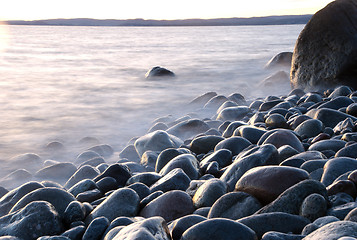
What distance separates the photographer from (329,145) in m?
3.17

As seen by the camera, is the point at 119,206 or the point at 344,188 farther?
the point at 119,206

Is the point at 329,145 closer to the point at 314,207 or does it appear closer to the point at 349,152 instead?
the point at 349,152

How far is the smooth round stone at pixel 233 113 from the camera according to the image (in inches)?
235

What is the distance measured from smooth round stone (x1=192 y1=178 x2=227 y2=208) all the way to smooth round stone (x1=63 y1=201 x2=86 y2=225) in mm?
718

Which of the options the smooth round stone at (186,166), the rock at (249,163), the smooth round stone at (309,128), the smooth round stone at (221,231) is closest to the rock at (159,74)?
the smooth round stone at (309,128)

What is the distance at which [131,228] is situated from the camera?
1.80 m

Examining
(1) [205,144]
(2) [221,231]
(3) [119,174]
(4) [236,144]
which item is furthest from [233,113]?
(2) [221,231]

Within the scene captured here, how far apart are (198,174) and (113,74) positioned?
12258 millimetres

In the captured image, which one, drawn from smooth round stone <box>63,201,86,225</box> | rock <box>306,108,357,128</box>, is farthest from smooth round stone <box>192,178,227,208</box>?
rock <box>306,108,357,128</box>

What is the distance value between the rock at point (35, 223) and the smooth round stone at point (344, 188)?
1577mm

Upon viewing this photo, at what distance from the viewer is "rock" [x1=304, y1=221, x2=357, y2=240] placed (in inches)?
59.1

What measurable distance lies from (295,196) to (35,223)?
149 cm

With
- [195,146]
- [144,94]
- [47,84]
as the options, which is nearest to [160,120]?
[195,146]

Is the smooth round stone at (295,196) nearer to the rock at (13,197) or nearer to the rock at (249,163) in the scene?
the rock at (249,163)
